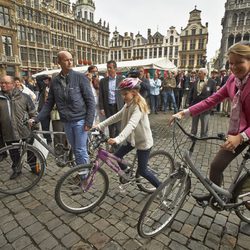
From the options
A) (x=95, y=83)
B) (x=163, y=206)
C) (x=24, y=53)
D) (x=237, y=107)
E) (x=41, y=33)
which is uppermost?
(x=41, y=33)

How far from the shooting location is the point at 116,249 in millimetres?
2152

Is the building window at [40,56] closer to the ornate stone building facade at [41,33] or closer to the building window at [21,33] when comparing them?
the ornate stone building facade at [41,33]

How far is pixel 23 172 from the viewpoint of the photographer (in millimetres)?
3828

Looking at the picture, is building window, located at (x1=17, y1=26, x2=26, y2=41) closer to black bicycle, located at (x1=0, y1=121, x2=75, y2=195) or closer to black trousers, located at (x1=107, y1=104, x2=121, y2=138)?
black trousers, located at (x1=107, y1=104, x2=121, y2=138)

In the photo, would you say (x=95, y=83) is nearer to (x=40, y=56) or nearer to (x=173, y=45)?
(x=40, y=56)

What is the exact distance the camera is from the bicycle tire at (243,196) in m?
2.22

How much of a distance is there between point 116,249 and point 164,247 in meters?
0.53

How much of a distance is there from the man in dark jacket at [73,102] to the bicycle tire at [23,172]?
21.4 inches

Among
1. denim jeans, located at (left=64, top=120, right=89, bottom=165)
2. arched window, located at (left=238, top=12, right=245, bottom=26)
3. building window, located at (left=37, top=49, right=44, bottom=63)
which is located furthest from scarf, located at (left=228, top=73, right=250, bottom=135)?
arched window, located at (left=238, top=12, right=245, bottom=26)

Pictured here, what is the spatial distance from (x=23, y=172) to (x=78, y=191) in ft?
5.03

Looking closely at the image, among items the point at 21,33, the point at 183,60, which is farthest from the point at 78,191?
the point at 183,60

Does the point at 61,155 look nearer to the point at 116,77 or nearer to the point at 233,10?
the point at 116,77

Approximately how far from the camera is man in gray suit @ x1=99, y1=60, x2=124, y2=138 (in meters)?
4.73

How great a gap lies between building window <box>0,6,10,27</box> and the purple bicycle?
3405cm
